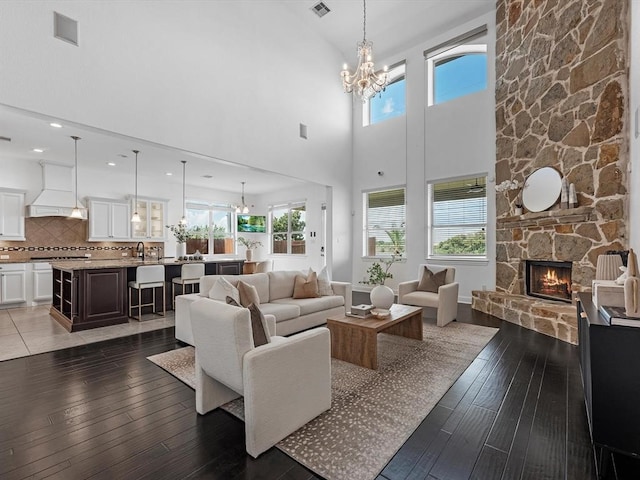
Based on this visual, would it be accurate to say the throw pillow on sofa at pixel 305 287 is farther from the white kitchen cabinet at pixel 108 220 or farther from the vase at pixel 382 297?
the white kitchen cabinet at pixel 108 220

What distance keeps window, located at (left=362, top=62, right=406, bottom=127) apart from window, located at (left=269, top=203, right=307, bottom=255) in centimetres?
328

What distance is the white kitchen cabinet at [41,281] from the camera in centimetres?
631

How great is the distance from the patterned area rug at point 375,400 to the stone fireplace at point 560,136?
1719 mm

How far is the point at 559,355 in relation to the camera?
3426 mm

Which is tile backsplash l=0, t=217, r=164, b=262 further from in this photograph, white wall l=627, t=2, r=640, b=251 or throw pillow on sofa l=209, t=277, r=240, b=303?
white wall l=627, t=2, r=640, b=251

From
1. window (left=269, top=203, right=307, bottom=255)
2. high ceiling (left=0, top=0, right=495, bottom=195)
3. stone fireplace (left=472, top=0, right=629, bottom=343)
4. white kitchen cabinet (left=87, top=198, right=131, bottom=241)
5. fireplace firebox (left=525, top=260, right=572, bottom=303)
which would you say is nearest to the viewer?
stone fireplace (left=472, top=0, right=629, bottom=343)

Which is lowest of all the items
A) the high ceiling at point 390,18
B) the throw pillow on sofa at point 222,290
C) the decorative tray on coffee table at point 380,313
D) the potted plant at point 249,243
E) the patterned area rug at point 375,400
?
the patterned area rug at point 375,400

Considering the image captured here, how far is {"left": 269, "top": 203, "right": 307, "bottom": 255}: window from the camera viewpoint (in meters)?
9.84

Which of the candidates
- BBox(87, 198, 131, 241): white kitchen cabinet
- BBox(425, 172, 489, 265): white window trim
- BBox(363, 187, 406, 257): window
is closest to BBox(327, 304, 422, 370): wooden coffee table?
BBox(425, 172, 489, 265): white window trim

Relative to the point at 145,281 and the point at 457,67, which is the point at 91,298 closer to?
the point at 145,281

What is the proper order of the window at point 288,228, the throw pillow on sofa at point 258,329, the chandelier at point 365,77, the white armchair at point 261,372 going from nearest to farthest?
the white armchair at point 261,372 < the throw pillow on sofa at point 258,329 < the chandelier at point 365,77 < the window at point 288,228

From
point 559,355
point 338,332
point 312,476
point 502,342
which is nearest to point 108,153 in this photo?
point 338,332

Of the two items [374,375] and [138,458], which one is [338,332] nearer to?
[374,375]

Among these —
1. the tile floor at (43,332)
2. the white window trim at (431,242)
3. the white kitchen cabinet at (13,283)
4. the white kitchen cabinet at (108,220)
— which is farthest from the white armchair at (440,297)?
the white kitchen cabinet at (13,283)
